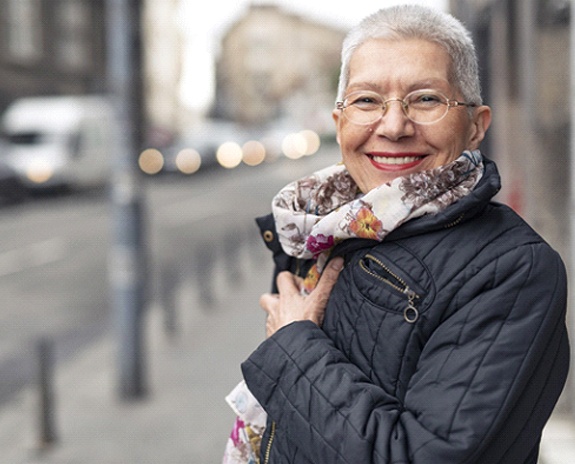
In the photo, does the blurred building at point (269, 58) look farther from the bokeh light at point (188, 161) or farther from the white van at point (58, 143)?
the white van at point (58, 143)

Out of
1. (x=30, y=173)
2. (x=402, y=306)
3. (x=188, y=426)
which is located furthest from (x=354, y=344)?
(x=30, y=173)

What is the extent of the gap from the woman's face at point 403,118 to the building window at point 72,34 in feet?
136

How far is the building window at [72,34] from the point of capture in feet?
136

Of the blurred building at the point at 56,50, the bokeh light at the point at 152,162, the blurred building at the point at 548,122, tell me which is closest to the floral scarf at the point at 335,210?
the blurred building at the point at 548,122

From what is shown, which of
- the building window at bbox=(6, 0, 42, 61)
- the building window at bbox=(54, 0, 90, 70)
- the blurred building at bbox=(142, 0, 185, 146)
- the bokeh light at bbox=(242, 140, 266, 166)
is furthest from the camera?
the blurred building at bbox=(142, 0, 185, 146)

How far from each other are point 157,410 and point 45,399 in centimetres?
86

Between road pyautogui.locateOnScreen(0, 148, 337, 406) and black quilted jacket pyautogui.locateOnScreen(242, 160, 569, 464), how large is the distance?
3.93 meters

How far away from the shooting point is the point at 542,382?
148cm

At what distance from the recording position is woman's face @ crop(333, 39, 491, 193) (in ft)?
5.14

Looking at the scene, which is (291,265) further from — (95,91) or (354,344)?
(95,91)

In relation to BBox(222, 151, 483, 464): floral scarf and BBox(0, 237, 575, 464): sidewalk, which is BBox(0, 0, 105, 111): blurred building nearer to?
BBox(0, 237, 575, 464): sidewalk

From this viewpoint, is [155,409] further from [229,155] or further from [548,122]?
[229,155]

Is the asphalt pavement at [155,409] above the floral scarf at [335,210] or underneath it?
underneath

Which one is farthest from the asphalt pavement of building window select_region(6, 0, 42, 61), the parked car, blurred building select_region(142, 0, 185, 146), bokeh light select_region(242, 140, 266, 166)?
blurred building select_region(142, 0, 185, 146)
